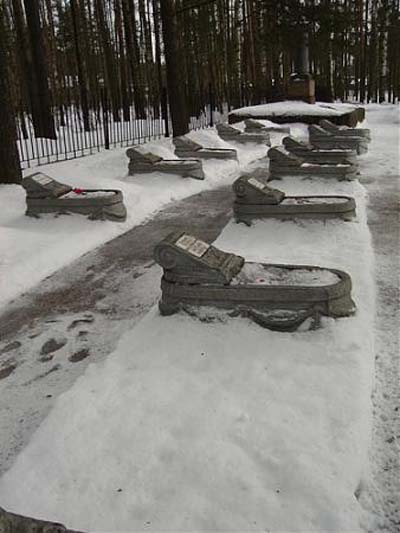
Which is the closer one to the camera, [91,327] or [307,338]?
[307,338]

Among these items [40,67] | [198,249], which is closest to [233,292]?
[198,249]

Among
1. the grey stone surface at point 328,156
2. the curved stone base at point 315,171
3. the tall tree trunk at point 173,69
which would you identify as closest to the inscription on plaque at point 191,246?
the curved stone base at point 315,171

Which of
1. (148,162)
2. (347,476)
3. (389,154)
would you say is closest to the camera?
(347,476)

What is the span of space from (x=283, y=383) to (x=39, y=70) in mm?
15949

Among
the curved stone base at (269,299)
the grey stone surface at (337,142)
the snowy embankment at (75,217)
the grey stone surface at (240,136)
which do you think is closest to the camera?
the curved stone base at (269,299)

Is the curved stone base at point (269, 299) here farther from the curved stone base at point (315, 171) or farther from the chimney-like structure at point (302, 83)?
the chimney-like structure at point (302, 83)

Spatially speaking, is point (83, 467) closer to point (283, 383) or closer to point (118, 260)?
point (283, 383)

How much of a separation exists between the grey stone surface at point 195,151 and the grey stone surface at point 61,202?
17.1 ft

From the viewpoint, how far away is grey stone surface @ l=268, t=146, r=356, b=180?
10148mm

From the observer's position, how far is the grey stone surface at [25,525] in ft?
7.02

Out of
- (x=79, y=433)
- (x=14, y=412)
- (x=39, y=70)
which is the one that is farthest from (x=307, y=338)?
(x=39, y=70)

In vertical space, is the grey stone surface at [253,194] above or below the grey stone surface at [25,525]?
above

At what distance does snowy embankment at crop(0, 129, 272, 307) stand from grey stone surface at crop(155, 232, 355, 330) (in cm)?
196

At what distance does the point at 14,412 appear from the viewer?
3541 mm
